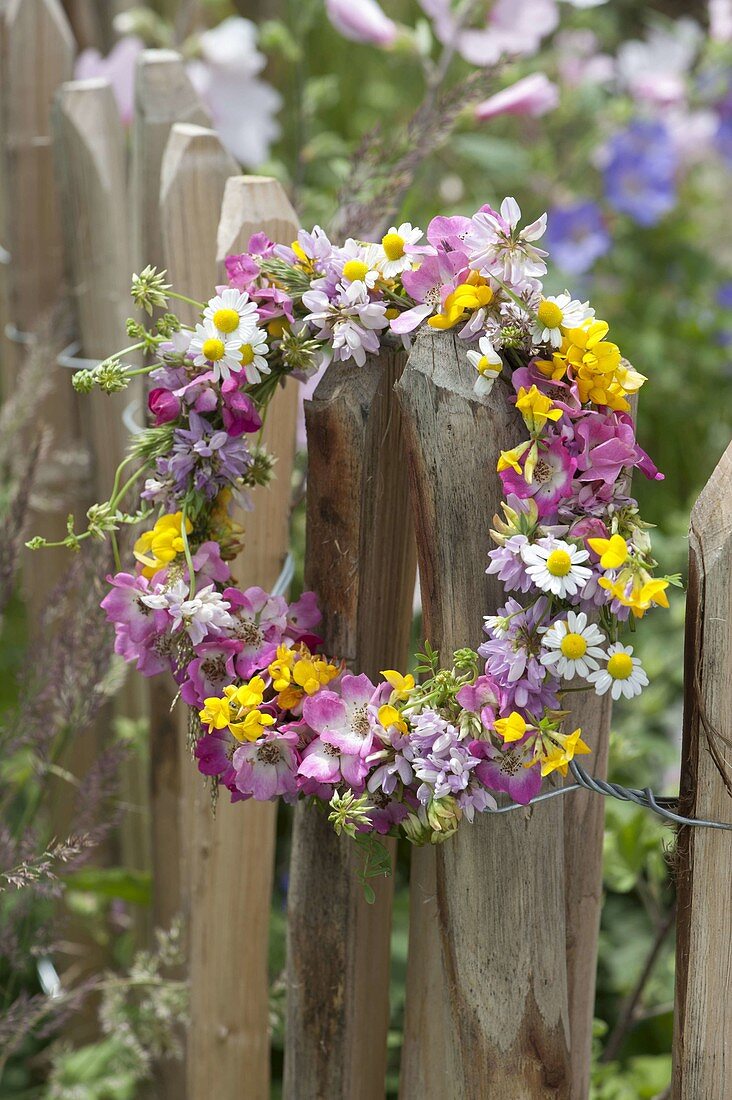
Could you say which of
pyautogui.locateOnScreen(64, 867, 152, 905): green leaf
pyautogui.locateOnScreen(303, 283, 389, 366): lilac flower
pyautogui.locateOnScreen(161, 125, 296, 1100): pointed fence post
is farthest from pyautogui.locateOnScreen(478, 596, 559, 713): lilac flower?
pyautogui.locateOnScreen(64, 867, 152, 905): green leaf

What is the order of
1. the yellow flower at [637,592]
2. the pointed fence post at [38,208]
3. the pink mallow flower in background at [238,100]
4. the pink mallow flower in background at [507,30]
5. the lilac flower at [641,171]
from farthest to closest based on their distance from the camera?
the lilac flower at [641,171]
the pink mallow flower in background at [238,100]
the pink mallow flower in background at [507,30]
the pointed fence post at [38,208]
the yellow flower at [637,592]

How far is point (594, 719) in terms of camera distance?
886 millimetres

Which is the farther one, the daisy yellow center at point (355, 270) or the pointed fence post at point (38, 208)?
the pointed fence post at point (38, 208)

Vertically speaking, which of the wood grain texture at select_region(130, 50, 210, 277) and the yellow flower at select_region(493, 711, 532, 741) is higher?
the wood grain texture at select_region(130, 50, 210, 277)

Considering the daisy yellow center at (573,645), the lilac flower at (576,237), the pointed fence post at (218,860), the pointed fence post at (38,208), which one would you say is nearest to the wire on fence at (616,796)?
the daisy yellow center at (573,645)

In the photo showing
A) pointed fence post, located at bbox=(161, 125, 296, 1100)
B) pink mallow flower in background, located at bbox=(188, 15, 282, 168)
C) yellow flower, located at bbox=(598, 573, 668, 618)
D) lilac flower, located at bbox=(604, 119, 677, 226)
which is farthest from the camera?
lilac flower, located at bbox=(604, 119, 677, 226)

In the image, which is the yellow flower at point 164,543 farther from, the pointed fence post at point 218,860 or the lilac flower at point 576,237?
the lilac flower at point 576,237

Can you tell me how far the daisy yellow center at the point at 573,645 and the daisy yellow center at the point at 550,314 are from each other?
21 cm

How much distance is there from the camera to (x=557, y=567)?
2.25 feet

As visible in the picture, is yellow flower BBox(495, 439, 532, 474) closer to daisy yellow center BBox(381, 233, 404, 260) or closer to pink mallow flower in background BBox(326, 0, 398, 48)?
daisy yellow center BBox(381, 233, 404, 260)

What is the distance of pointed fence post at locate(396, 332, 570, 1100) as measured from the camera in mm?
758

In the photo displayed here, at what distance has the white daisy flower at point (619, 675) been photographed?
0.70 meters

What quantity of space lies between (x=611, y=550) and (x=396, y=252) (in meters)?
0.27

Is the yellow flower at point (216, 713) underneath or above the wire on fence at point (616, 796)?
above
